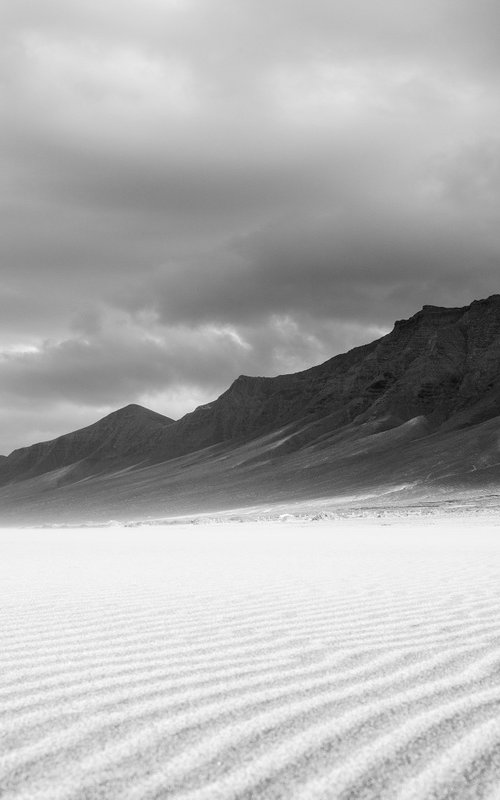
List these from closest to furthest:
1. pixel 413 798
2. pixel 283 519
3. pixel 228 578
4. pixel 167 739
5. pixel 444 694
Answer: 1. pixel 413 798
2. pixel 167 739
3. pixel 444 694
4. pixel 228 578
5. pixel 283 519

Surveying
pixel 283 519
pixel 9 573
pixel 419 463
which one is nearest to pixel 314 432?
pixel 419 463

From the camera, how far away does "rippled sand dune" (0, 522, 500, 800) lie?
102 inches

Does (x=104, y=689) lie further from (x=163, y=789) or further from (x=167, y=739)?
(x=163, y=789)

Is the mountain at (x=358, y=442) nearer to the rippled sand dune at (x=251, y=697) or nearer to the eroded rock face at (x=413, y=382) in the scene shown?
the eroded rock face at (x=413, y=382)

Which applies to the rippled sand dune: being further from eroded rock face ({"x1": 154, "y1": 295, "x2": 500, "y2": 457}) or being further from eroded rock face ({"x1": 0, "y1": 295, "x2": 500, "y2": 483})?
eroded rock face ({"x1": 154, "y1": 295, "x2": 500, "y2": 457})

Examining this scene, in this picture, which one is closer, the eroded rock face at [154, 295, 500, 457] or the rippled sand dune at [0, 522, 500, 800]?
the rippled sand dune at [0, 522, 500, 800]

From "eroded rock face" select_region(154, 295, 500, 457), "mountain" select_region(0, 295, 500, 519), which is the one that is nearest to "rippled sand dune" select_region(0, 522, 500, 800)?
"mountain" select_region(0, 295, 500, 519)

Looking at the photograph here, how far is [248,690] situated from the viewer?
147 inches

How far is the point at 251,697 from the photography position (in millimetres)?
3590

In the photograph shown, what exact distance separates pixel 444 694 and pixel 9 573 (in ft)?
29.0

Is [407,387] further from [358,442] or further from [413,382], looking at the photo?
[358,442]

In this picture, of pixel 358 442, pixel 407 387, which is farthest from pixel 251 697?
pixel 407 387

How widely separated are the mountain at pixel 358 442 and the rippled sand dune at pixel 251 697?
300 ft

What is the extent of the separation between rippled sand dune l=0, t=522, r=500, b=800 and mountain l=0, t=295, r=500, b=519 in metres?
91.5
